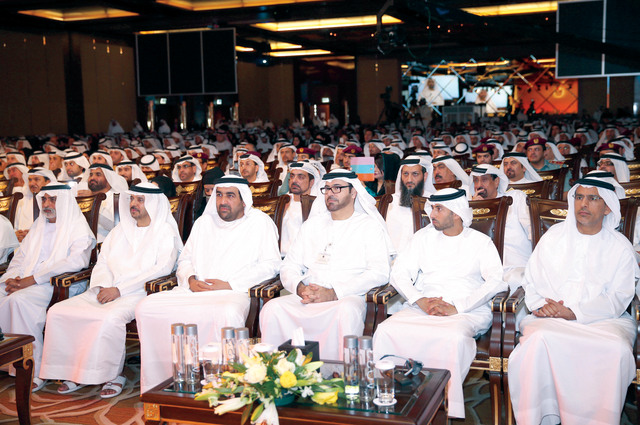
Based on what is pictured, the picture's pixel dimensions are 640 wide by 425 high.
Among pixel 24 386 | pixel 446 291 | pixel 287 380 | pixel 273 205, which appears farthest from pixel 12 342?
pixel 446 291

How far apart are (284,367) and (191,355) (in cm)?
54

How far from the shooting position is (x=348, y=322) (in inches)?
137

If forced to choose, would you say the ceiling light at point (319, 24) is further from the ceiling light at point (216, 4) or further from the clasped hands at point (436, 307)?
the clasped hands at point (436, 307)

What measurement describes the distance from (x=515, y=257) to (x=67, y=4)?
509 inches

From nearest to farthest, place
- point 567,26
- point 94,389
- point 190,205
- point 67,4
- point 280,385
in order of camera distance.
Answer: point 280,385 < point 94,389 < point 190,205 < point 567,26 < point 67,4

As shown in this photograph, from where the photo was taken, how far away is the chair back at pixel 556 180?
5340 mm

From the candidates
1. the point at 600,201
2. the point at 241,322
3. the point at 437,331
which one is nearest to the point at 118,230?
the point at 241,322

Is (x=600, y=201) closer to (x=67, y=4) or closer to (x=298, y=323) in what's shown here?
(x=298, y=323)

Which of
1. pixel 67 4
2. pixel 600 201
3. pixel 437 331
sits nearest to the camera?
pixel 437 331

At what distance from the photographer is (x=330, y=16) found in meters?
16.5

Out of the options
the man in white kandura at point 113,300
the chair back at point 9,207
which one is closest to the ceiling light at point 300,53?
the chair back at point 9,207

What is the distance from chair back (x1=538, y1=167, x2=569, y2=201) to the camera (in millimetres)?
5340

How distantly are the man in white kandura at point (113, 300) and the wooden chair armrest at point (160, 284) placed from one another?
0.15 metres

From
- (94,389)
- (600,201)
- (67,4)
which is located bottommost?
(94,389)
